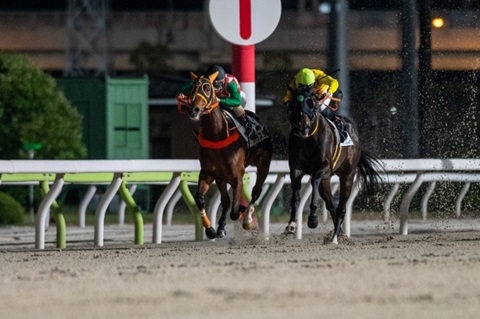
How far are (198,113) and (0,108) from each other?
16652 mm

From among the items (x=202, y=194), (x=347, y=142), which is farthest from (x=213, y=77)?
(x=347, y=142)

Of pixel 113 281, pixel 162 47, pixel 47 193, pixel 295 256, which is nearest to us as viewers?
pixel 113 281

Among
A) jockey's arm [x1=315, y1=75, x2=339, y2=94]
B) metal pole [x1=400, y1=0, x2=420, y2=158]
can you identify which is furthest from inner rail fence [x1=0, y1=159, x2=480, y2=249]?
metal pole [x1=400, y1=0, x2=420, y2=158]

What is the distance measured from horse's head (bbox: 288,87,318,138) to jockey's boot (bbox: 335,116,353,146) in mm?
748

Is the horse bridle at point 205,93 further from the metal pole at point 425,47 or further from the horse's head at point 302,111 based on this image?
the metal pole at point 425,47

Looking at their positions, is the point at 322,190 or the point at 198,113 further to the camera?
the point at 322,190

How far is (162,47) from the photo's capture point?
42281 mm

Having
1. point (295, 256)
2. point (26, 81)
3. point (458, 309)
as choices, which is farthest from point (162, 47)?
point (458, 309)

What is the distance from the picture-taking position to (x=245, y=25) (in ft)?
44.0

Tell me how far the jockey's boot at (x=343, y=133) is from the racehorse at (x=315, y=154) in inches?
1.9

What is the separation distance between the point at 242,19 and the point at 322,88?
45.8 inches

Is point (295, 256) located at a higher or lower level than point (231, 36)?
lower

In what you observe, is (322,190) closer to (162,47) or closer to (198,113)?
(198,113)

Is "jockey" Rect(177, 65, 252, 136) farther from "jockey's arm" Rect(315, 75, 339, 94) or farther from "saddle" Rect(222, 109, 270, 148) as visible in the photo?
"jockey's arm" Rect(315, 75, 339, 94)
